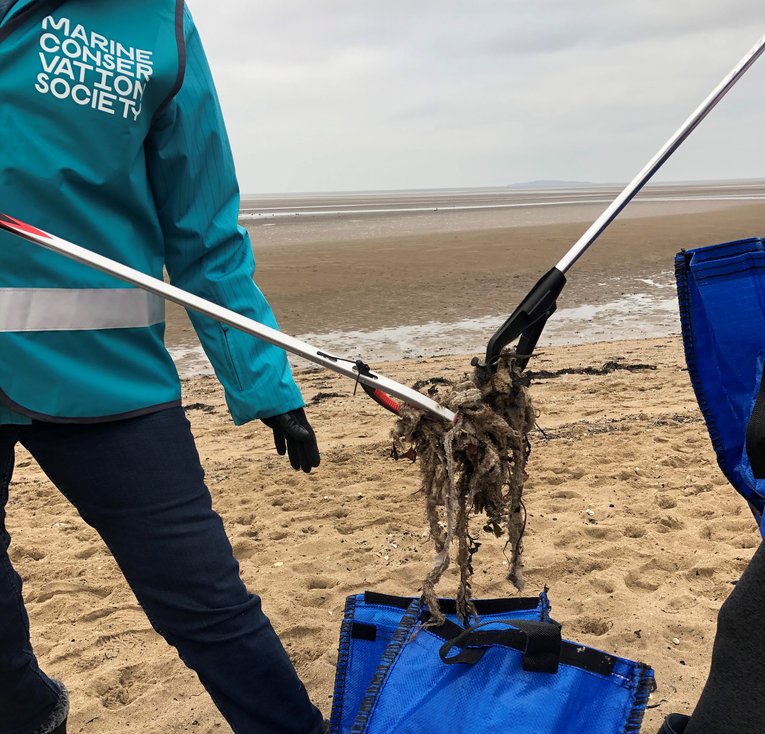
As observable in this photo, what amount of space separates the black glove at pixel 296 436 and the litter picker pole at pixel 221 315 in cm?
32

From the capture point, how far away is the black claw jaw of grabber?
1479mm

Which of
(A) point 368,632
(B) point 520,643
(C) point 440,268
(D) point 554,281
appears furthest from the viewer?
(C) point 440,268

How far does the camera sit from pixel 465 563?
1.76 metres

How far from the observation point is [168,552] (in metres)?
1.57

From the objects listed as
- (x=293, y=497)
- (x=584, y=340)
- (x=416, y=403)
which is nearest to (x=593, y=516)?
(x=293, y=497)

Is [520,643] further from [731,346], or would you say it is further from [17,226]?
[17,226]

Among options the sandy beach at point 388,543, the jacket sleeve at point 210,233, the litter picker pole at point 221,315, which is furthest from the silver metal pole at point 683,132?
the sandy beach at point 388,543

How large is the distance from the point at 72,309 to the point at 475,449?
92cm

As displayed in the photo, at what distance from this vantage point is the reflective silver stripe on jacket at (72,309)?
56.6 inches

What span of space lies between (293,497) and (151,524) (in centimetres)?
229

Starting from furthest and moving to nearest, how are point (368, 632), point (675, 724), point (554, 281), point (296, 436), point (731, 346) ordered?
point (368, 632) → point (296, 436) → point (554, 281) → point (675, 724) → point (731, 346)

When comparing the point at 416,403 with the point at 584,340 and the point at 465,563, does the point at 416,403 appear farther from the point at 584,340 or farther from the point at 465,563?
the point at 584,340


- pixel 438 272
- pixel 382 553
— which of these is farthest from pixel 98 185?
pixel 438 272

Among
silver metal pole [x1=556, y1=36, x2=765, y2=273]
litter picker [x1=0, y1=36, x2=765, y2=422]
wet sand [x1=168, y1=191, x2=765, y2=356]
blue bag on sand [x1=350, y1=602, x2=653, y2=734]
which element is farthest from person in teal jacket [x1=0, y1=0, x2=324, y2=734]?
wet sand [x1=168, y1=191, x2=765, y2=356]
